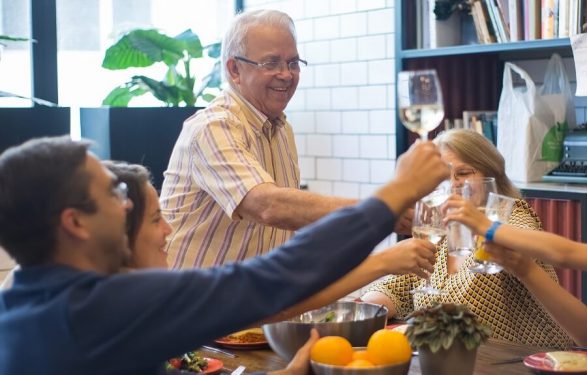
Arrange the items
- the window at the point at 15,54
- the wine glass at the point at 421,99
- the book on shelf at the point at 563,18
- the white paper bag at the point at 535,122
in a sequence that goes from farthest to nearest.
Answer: the window at the point at 15,54 < the white paper bag at the point at 535,122 < the book on shelf at the point at 563,18 < the wine glass at the point at 421,99

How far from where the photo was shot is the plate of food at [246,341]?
2.37 m

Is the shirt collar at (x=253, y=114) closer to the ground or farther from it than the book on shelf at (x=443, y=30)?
closer to the ground

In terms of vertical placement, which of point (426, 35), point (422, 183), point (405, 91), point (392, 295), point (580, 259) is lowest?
point (392, 295)

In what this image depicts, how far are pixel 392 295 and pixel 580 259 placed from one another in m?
0.68

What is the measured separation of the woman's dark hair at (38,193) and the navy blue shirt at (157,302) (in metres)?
0.05

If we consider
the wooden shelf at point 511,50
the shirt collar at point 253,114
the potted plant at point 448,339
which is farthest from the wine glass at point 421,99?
the wooden shelf at point 511,50

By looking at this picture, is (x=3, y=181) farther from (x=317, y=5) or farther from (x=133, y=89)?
(x=317, y=5)

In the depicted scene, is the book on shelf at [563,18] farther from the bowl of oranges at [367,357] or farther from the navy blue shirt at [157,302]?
the navy blue shirt at [157,302]

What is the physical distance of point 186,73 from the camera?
4.87m

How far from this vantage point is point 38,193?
1493 mm

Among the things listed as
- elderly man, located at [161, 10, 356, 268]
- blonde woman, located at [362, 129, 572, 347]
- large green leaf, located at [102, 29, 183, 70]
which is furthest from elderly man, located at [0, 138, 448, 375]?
large green leaf, located at [102, 29, 183, 70]

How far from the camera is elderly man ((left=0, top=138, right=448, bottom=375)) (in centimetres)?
145

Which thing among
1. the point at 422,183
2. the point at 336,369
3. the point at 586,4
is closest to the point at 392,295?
the point at 336,369

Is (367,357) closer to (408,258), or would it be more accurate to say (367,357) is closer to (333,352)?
(333,352)
